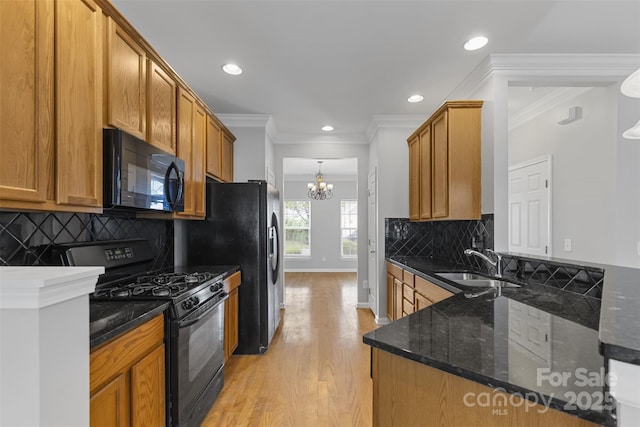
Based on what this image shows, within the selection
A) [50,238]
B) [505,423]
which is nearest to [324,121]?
[50,238]

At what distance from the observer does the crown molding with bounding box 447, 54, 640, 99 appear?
246cm

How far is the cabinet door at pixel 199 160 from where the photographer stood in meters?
2.72

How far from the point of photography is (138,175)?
1.75 meters

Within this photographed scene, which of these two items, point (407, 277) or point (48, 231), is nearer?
point (48, 231)

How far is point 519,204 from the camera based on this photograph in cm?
400

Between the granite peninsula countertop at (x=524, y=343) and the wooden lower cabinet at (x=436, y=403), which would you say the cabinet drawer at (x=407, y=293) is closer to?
the granite peninsula countertop at (x=524, y=343)

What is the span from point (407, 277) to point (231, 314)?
1725 millimetres

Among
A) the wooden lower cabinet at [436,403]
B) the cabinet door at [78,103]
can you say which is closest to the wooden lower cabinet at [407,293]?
the wooden lower cabinet at [436,403]

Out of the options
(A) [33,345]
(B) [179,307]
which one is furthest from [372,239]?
(A) [33,345]

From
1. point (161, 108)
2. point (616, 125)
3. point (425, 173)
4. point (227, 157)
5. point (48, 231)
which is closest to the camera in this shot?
point (48, 231)

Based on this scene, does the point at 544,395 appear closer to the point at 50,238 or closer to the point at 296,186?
the point at 50,238

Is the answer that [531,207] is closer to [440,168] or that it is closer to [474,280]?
[440,168]

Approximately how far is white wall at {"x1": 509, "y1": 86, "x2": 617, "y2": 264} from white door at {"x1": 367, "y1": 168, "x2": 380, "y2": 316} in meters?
2.00

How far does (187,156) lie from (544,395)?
2647 millimetres
